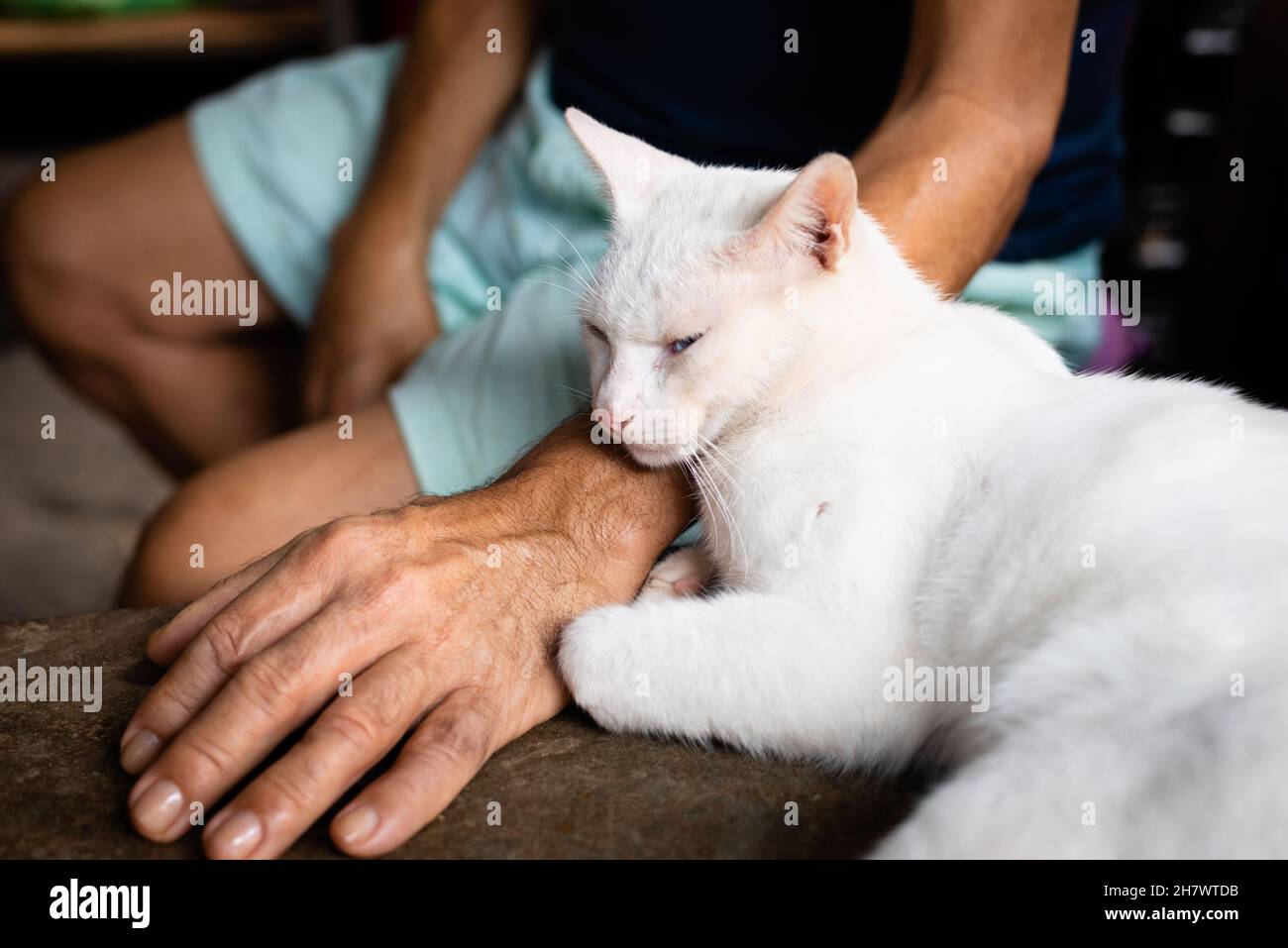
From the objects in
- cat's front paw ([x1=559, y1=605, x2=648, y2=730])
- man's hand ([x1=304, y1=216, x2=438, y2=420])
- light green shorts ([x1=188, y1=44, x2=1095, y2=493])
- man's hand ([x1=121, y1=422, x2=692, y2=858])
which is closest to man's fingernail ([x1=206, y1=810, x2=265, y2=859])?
man's hand ([x1=121, y1=422, x2=692, y2=858])

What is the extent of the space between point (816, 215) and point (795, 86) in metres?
0.58

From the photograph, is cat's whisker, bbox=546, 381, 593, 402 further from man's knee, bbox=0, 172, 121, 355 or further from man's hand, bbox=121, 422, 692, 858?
man's knee, bbox=0, 172, 121, 355

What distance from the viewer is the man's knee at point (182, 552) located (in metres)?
1.35

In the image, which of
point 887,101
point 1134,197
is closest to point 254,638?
point 887,101

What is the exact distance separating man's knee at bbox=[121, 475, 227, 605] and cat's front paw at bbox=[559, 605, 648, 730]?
63 cm

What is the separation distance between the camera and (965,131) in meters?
1.20

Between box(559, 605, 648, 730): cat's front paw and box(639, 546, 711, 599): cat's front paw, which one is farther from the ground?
box(639, 546, 711, 599): cat's front paw

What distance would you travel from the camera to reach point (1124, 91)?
283 cm

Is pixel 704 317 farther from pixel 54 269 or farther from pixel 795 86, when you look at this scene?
pixel 54 269

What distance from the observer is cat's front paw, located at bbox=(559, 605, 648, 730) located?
2.91 feet

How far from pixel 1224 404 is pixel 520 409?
0.75 meters

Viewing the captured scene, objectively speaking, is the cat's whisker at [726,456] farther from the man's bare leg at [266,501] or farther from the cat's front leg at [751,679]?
the man's bare leg at [266,501]

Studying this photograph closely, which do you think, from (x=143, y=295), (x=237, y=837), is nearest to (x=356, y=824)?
(x=237, y=837)

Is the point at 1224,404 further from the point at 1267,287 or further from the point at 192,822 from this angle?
the point at 1267,287
